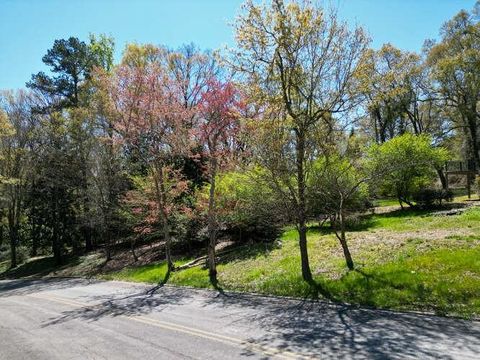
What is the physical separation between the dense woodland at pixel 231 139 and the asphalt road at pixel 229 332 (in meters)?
3.00

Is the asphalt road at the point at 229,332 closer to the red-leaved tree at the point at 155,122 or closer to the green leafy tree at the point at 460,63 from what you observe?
the red-leaved tree at the point at 155,122

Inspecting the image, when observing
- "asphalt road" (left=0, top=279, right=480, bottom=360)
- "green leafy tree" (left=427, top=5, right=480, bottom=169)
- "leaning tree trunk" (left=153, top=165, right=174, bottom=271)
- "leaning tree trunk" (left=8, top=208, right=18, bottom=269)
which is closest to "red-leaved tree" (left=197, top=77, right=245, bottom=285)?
"leaning tree trunk" (left=153, top=165, right=174, bottom=271)

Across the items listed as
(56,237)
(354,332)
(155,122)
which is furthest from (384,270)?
(56,237)

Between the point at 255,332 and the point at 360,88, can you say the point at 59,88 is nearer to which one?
the point at 360,88

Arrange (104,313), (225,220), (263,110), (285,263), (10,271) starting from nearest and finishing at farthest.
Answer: (104,313)
(263,110)
(285,263)
(225,220)
(10,271)

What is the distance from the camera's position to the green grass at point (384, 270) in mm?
9047

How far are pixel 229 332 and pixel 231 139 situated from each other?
9473 mm

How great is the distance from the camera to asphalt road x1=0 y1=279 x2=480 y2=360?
6.72 m

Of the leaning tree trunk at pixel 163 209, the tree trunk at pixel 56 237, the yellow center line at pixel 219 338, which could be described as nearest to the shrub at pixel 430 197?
the leaning tree trunk at pixel 163 209

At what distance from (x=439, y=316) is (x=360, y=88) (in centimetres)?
630

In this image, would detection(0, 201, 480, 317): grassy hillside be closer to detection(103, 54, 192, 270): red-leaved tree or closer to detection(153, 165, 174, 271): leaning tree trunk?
detection(153, 165, 174, 271): leaning tree trunk

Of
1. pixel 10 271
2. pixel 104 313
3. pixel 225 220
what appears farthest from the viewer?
pixel 10 271

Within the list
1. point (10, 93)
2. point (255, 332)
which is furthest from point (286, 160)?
point (10, 93)

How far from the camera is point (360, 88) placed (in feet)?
37.9
